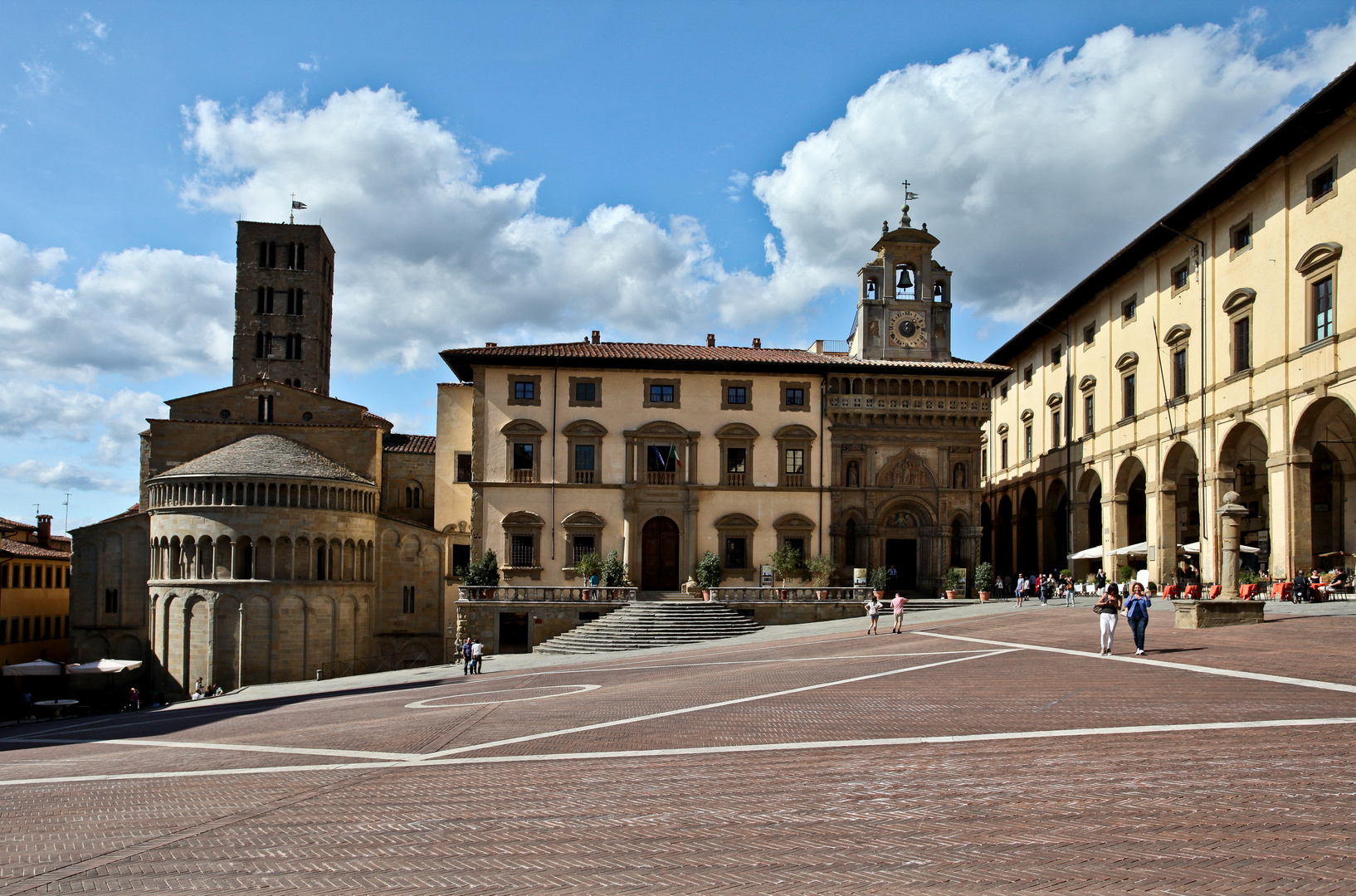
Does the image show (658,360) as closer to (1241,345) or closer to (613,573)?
(613,573)

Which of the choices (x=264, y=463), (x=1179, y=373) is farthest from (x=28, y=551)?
(x=1179, y=373)

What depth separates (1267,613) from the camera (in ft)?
Result: 91.8

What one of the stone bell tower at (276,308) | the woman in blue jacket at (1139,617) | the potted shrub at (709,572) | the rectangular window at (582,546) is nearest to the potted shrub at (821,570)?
the potted shrub at (709,572)

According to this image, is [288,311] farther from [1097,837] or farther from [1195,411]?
[1097,837]

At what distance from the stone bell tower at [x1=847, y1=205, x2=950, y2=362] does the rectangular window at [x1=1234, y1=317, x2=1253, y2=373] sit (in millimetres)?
15746

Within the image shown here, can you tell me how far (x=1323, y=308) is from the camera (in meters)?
31.6

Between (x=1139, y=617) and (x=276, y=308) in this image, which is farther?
(x=276, y=308)

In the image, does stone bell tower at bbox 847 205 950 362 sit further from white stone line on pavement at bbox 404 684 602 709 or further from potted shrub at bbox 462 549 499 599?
white stone line on pavement at bbox 404 684 602 709

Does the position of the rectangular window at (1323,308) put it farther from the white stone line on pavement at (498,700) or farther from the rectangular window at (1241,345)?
the white stone line on pavement at (498,700)

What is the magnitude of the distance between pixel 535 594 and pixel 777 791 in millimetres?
32239

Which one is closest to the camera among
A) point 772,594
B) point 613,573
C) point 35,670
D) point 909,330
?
point 772,594

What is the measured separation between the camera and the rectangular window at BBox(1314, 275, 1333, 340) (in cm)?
3106

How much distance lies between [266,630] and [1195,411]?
4614 centimetres

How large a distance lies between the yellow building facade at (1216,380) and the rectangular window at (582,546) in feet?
79.3
